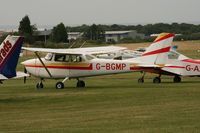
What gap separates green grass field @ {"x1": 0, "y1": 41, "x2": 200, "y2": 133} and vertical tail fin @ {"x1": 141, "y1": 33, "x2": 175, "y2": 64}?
450cm

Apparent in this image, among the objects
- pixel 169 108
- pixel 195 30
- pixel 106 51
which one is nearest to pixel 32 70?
pixel 106 51

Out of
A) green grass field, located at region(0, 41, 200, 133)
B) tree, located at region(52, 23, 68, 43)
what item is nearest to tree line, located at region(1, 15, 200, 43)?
tree, located at region(52, 23, 68, 43)

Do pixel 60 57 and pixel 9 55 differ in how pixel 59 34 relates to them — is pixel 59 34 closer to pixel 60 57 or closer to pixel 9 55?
pixel 60 57

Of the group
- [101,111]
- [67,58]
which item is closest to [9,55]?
[101,111]

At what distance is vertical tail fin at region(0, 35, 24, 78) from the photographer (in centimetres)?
2114

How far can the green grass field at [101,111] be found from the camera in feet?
45.1

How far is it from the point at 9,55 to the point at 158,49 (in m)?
9.83

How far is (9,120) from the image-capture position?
1585cm

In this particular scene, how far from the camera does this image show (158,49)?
29.1 metres

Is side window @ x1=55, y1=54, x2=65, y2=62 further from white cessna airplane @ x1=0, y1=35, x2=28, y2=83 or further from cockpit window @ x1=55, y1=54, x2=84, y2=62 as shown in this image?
white cessna airplane @ x1=0, y1=35, x2=28, y2=83

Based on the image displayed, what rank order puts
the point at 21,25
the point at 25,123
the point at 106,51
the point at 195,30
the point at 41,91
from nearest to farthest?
the point at 25,123 < the point at 41,91 < the point at 106,51 < the point at 21,25 < the point at 195,30

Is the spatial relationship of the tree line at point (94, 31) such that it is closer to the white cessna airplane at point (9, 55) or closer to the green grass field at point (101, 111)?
the green grass field at point (101, 111)

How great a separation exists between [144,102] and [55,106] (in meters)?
2.85

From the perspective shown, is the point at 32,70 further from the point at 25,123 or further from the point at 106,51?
the point at 25,123
